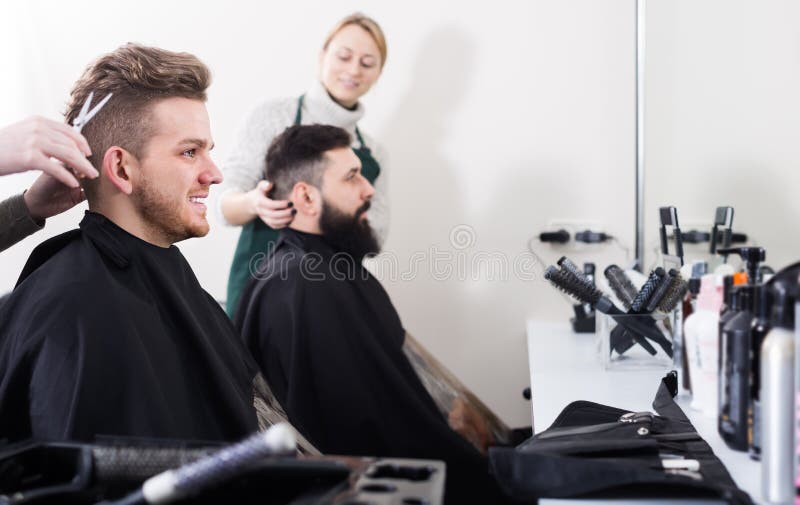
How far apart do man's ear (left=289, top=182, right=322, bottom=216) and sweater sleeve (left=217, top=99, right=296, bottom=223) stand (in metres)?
0.23

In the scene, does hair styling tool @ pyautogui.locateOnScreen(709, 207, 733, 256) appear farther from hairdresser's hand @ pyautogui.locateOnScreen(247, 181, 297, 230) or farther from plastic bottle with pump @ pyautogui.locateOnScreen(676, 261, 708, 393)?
hairdresser's hand @ pyautogui.locateOnScreen(247, 181, 297, 230)

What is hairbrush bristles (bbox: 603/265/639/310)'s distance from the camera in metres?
1.96

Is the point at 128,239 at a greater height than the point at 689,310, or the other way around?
the point at 128,239

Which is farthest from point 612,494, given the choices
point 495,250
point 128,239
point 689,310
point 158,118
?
point 495,250

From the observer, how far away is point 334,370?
7.27 ft

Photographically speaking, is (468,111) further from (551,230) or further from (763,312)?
(763,312)

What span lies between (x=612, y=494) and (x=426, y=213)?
7.20 feet

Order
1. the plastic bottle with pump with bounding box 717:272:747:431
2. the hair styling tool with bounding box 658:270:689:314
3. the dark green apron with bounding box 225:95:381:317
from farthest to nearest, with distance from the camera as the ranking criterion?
1. the dark green apron with bounding box 225:95:381:317
2. the hair styling tool with bounding box 658:270:689:314
3. the plastic bottle with pump with bounding box 717:272:747:431

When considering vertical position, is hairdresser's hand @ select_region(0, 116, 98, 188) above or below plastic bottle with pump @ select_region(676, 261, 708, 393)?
above

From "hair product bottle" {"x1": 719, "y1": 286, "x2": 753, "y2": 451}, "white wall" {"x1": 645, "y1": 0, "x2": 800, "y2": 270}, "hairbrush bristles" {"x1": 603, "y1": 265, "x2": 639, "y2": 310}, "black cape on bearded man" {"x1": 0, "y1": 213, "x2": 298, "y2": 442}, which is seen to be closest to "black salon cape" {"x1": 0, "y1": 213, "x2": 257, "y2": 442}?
"black cape on bearded man" {"x1": 0, "y1": 213, "x2": 298, "y2": 442}

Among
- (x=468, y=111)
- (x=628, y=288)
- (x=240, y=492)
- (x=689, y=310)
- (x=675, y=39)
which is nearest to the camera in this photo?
(x=240, y=492)

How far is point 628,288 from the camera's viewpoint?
198 cm

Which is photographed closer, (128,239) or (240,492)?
(240,492)

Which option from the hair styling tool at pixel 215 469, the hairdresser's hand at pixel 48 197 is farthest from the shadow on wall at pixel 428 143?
the hair styling tool at pixel 215 469
